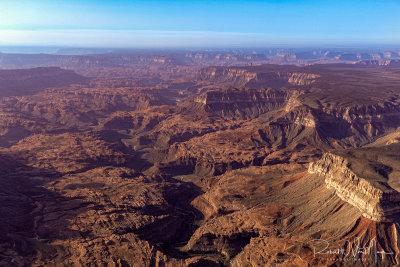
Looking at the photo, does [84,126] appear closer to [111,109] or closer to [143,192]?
[111,109]

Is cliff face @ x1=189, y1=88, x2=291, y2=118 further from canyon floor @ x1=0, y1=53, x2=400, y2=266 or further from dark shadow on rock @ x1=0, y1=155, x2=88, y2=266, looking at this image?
dark shadow on rock @ x1=0, y1=155, x2=88, y2=266

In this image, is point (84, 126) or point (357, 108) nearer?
point (357, 108)

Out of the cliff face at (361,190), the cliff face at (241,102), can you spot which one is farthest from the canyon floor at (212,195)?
the cliff face at (241,102)

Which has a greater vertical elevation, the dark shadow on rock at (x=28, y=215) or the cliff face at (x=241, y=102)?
the cliff face at (x=241, y=102)

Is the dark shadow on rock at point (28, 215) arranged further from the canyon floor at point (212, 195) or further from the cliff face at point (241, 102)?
the cliff face at point (241, 102)

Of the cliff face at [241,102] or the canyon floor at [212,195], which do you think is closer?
the canyon floor at [212,195]

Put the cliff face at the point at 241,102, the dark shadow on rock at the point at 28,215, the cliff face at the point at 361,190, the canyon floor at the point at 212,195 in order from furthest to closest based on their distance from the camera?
1. the cliff face at the point at 241,102
2. the dark shadow on rock at the point at 28,215
3. the canyon floor at the point at 212,195
4. the cliff face at the point at 361,190

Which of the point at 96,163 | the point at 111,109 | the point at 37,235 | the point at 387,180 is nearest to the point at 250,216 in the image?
the point at 387,180

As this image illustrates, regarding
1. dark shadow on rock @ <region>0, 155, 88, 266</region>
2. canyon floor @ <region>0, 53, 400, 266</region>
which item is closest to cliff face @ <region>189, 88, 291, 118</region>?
canyon floor @ <region>0, 53, 400, 266</region>

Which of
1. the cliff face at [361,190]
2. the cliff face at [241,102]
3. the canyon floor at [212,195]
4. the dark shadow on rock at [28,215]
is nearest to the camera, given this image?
the cliff face at [361,190]
